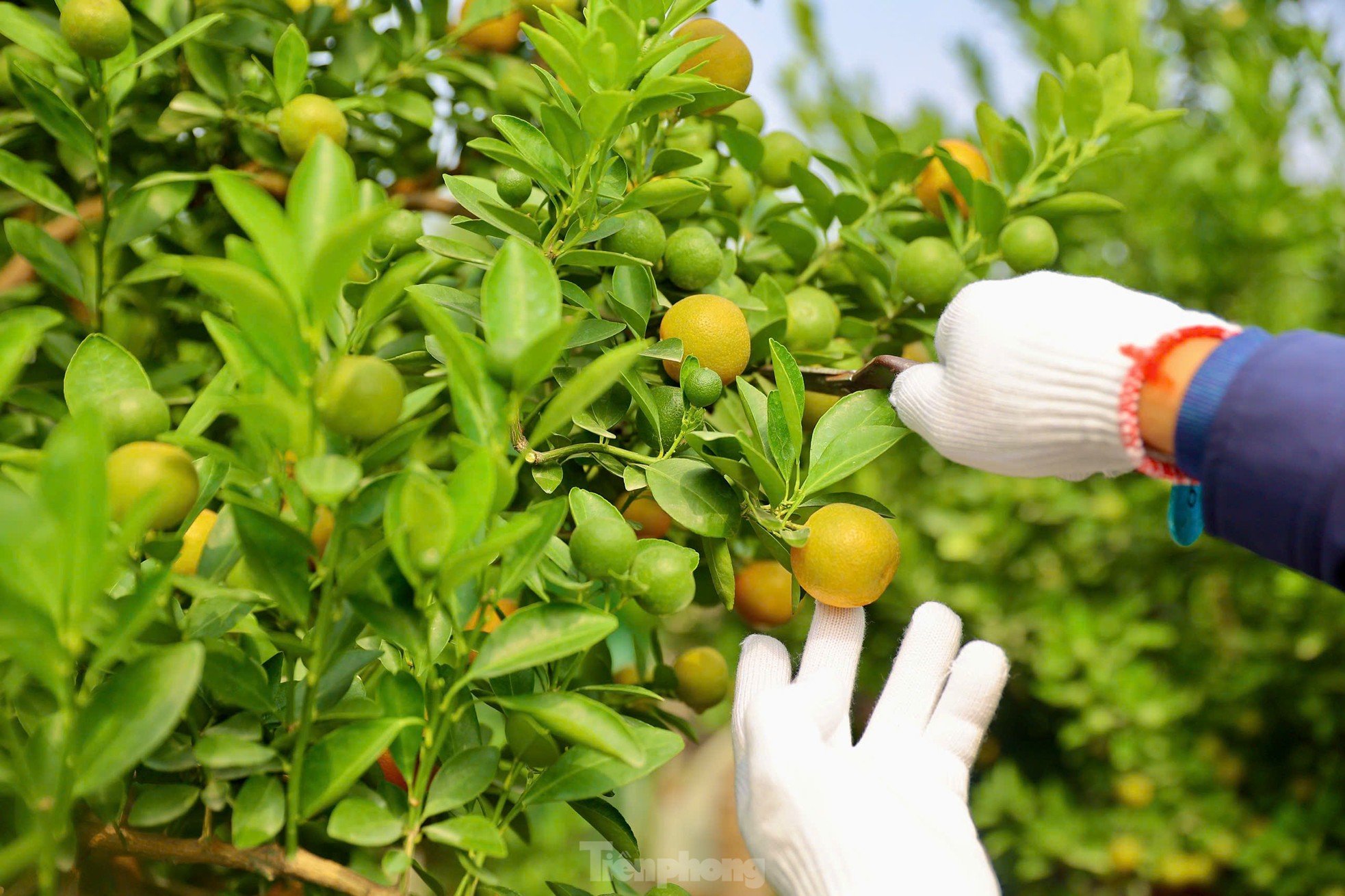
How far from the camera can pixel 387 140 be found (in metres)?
0.90

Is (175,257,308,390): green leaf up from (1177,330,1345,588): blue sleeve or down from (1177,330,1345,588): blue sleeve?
up

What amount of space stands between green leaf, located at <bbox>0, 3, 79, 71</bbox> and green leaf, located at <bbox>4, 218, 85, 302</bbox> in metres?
0.11

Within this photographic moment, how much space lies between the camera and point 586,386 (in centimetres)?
42

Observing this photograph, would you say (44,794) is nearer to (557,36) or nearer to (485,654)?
(485,654)

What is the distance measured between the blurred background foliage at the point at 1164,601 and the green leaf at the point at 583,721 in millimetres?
1290

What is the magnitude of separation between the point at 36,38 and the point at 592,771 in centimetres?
56

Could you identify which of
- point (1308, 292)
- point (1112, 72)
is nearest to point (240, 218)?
point (1112, 72)

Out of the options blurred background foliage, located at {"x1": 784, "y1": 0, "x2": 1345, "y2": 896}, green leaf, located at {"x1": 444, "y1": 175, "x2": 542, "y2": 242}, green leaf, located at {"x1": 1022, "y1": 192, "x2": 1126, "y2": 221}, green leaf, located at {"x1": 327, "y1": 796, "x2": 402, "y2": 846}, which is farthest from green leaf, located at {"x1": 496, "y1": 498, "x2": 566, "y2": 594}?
blurred background foliage, located at {"x1": 784, "y1": 0, "x2": 1345, "y2": 896}

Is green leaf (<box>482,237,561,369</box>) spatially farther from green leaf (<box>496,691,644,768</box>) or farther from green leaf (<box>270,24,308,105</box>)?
green leaf (<box>270,24,308,105</box>)

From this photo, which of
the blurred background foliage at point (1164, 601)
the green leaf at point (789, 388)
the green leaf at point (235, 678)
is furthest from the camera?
the blurred background foliage at point (1164, 601)

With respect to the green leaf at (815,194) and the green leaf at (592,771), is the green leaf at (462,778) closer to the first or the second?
the green leaf at (592,771)

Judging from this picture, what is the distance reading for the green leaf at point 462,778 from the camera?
Answer: 445 millimetres

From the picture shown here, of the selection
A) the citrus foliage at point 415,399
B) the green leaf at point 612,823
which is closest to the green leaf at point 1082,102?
the citrus foliage at point 415,399

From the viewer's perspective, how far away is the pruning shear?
636 mm
